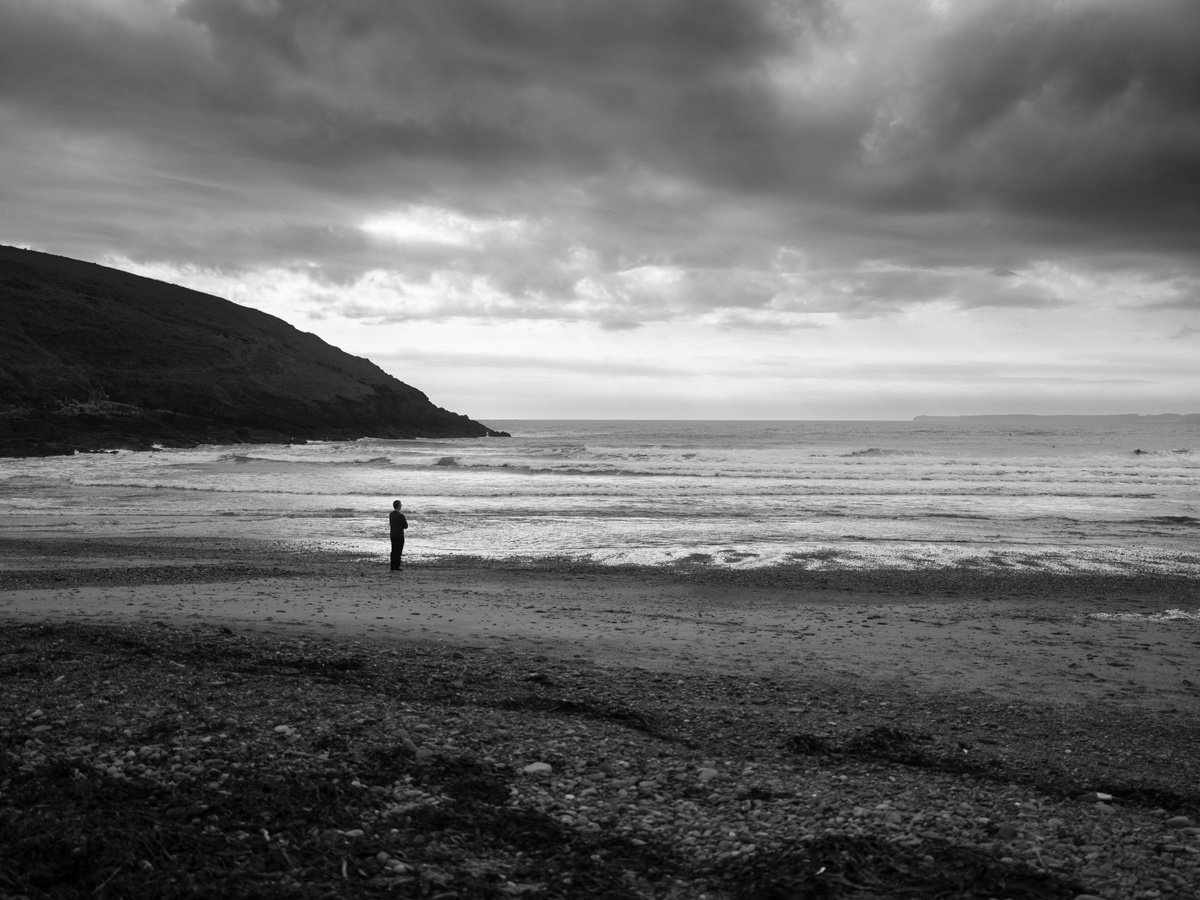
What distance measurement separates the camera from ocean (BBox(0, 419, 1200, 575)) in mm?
20250

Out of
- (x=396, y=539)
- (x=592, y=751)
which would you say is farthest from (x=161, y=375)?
(x=592, y=751)

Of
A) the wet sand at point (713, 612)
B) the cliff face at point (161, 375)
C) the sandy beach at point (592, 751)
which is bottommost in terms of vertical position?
the wet sand at point (713, 612)

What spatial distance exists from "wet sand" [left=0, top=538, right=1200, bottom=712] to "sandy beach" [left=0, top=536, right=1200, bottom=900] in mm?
98

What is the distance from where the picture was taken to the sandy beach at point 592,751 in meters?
4.55

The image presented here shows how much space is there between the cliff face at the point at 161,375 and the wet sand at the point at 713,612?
158ft

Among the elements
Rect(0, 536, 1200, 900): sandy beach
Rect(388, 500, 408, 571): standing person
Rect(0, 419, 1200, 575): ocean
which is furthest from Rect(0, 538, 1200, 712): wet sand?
Rect(0, 419, 1200, 575): ocean

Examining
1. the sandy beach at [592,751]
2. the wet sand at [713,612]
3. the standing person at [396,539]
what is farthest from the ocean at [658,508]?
the sandy beach at [592,751]

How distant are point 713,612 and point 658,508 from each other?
55.1 feet

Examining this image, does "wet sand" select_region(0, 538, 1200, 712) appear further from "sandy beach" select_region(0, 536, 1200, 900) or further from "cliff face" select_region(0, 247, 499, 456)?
"cliff face" select_region(0, 247, 499, 456)

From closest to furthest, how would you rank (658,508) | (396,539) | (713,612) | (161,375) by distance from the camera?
(713,612) < (396,539) < (658,508) < (161,375)

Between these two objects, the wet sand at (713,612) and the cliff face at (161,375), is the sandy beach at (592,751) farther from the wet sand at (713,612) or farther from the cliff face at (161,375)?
the cliff face at (161,375)

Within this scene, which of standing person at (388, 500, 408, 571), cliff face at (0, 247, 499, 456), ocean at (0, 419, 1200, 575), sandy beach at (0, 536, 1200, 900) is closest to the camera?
sandy beach at (0, 536, 1200, 900)

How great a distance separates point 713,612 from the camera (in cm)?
1298

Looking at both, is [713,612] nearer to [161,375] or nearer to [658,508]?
[658,508]
